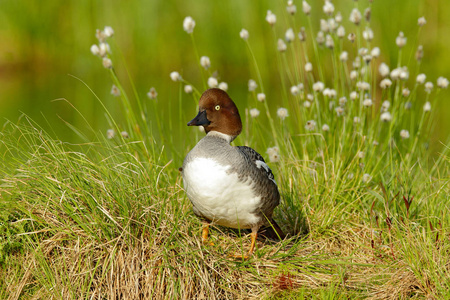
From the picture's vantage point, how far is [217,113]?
3.32 m

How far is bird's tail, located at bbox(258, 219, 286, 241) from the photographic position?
11.5 ft

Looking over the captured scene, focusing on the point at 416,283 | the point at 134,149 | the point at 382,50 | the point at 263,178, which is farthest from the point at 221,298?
the point at 382,50

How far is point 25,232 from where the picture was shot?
2.95 metres

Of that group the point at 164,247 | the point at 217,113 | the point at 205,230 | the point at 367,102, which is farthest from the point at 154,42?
the point at 164,247

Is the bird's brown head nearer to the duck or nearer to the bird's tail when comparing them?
the duck

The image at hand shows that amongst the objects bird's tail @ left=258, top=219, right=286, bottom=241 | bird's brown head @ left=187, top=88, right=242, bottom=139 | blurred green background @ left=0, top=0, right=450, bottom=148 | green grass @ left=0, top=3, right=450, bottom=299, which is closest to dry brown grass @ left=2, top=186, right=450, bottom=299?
green grass @ left=0, top=3, right=450, bottom=299

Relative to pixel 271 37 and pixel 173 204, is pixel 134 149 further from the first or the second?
pixel 271 37

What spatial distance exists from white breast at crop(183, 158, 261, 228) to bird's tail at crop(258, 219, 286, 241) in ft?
1.12

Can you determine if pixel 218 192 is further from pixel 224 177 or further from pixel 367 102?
pixel 367 102

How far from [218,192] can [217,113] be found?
545mm

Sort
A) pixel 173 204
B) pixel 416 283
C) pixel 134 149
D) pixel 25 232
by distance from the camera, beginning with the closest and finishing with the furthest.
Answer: pixel 416 283 < pixel 25 232 < pixel 173 204 < pixel 134 149

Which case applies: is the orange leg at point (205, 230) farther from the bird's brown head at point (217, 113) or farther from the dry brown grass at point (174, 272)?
the bird's brown head at point (217, 113)

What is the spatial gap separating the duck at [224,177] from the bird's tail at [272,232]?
81mm

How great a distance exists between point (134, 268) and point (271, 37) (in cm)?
666
